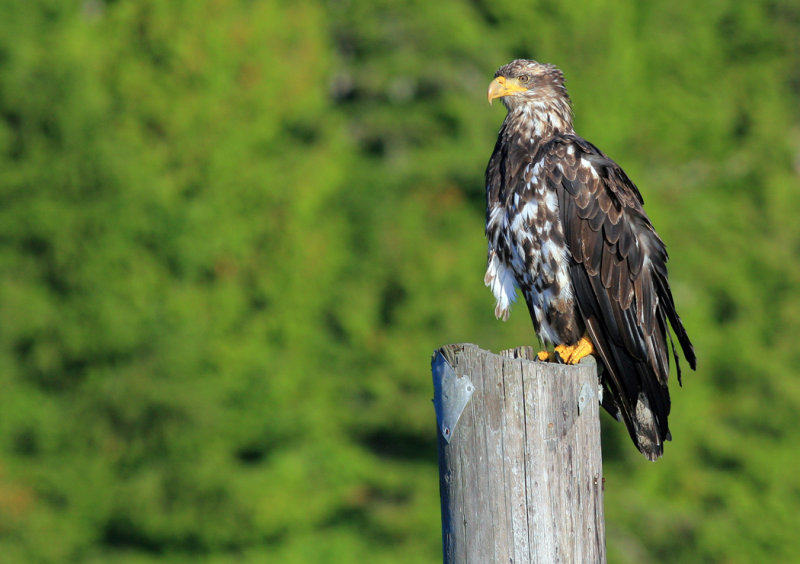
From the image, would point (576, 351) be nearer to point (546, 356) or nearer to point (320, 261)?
point (546, 356)

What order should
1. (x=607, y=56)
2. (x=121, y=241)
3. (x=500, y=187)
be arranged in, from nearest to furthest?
1. (x=500, y=187)
2. (x=121, y=241)
3. (x=607, y=56)

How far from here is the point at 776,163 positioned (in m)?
24.5

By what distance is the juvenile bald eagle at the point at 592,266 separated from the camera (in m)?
6.15

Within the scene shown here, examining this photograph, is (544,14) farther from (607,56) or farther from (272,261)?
(272,261)

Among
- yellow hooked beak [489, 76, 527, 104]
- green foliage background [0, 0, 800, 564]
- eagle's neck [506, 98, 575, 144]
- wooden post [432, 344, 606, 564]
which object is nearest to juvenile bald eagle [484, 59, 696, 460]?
eagle's neck [506, 98, 575, 144]

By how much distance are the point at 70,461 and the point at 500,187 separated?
13665mm

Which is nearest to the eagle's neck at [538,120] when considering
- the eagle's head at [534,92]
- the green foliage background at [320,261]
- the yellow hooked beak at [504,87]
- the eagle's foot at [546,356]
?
the eagle's head at [534,92]

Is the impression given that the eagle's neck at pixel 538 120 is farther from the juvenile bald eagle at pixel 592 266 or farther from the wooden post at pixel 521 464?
the wooden post at pixel 521 464

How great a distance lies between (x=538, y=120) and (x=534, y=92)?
24cm

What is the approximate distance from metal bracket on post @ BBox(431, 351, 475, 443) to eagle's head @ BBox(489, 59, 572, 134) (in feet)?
9.26

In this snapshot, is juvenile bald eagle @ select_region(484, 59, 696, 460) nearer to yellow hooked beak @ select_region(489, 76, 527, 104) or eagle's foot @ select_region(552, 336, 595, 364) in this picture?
eagle's foot @ select_region(552, 336, 595, 364)

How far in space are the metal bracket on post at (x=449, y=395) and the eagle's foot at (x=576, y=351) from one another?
6.11 ft

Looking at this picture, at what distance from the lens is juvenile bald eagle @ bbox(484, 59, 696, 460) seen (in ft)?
20.2

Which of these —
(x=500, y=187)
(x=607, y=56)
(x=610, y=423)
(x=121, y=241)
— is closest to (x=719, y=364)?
(x=610, y=423)
